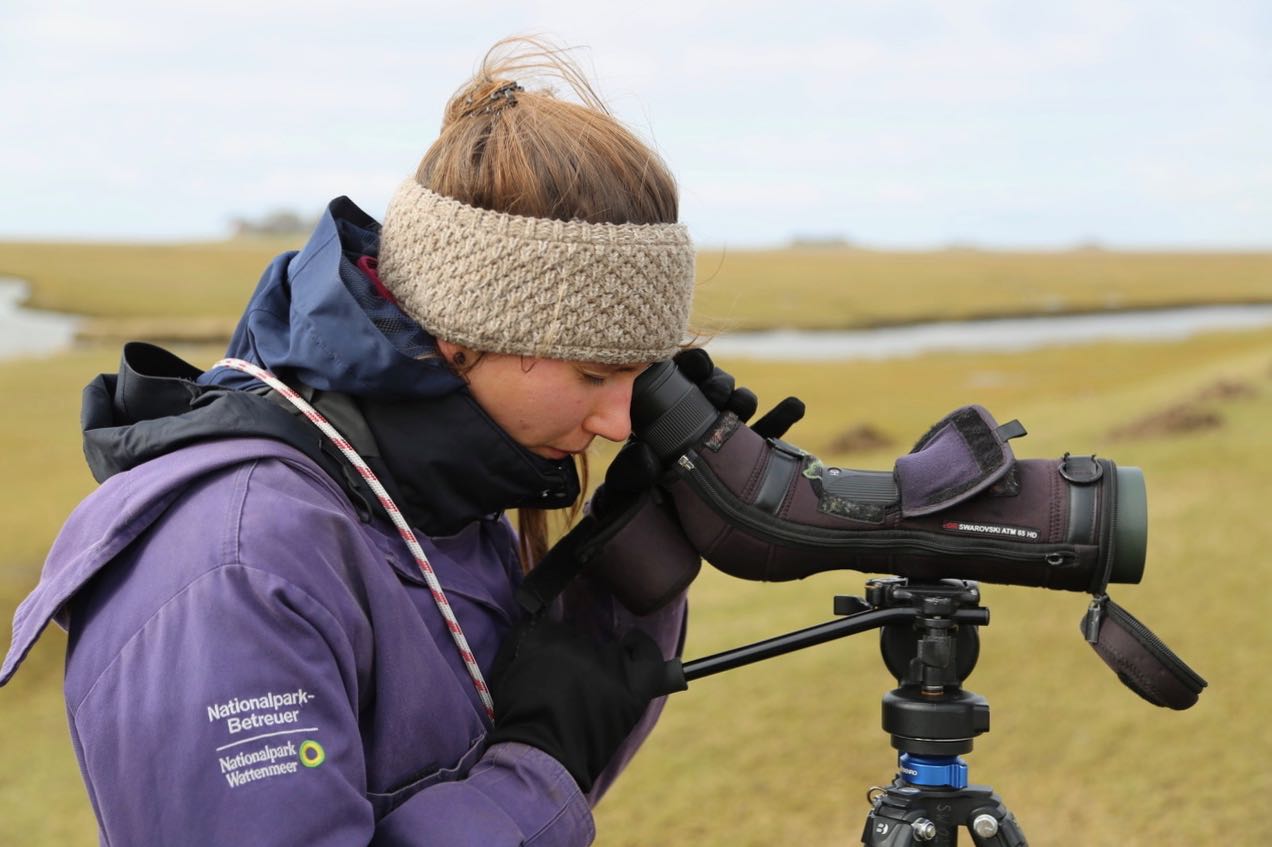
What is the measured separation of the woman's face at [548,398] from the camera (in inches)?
64.3

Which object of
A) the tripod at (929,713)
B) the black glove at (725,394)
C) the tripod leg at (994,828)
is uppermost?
the black glove at (725,394)

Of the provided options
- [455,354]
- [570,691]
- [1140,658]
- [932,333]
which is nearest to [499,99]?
[455,354]

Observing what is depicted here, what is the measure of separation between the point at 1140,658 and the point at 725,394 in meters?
0.70

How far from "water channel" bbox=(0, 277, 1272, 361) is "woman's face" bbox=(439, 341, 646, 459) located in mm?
13829

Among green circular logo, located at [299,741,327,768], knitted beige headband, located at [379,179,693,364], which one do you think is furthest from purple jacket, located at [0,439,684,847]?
knitted beige headband, located at [379,179,693,364]

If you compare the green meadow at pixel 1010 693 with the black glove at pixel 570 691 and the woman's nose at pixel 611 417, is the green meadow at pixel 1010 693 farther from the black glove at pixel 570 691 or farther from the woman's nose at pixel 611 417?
the black glove at pixel 570 691

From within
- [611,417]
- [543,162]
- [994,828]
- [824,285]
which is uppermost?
[543,162]

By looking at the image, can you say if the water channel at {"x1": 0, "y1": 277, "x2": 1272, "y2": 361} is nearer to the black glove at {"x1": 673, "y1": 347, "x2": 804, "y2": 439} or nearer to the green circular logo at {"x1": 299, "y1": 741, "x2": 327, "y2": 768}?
the black glove at {"x1": 673, "y1": 347, "x2": 804, "y2": 439}

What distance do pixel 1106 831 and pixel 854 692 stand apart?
1.01 m

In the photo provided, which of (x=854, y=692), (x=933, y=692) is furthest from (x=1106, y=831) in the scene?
(x=933, y=692)

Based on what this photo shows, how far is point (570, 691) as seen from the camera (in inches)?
65.5

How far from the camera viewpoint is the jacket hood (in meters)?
1.53

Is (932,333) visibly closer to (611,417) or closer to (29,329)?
(29,329)

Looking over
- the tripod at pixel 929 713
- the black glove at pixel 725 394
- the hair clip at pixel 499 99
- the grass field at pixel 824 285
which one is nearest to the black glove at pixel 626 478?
the black glove at pixel 725 394
